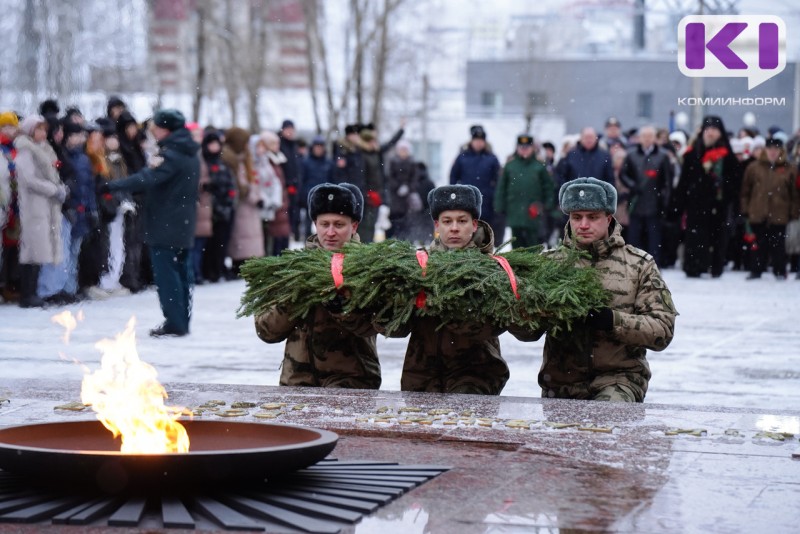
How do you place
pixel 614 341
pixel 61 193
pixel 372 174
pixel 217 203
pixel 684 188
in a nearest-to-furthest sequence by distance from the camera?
pixel 614 341, pixel 61 193, pixel 217 203, pixel 684 188, pixel 372 174

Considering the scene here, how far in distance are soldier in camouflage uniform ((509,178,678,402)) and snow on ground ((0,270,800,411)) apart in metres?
0.89

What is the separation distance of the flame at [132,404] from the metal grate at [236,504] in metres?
0.24

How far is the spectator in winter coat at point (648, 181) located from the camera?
66.3 feet

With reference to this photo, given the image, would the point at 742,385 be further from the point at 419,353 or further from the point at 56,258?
the point at 56,258

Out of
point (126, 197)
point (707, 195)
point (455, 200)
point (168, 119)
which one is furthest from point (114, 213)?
point (455, 200)

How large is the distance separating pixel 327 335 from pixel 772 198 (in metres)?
13.6

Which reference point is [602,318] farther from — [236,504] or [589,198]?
[236,504]

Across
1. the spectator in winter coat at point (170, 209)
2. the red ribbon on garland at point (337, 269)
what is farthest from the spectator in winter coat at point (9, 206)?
the red ribbon on garland at point (337, 269)

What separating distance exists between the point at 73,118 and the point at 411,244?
30.2ft

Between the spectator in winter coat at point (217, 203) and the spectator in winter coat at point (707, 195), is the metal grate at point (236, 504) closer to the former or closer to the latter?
the spectator in winter coat at point (217, 203)

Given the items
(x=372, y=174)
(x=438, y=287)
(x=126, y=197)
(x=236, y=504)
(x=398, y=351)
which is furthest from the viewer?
(x=372, y=174)

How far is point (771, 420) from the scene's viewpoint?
6.27m

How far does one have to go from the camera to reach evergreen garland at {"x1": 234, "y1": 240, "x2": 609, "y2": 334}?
6262 millimetres

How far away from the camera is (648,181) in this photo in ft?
66.5
